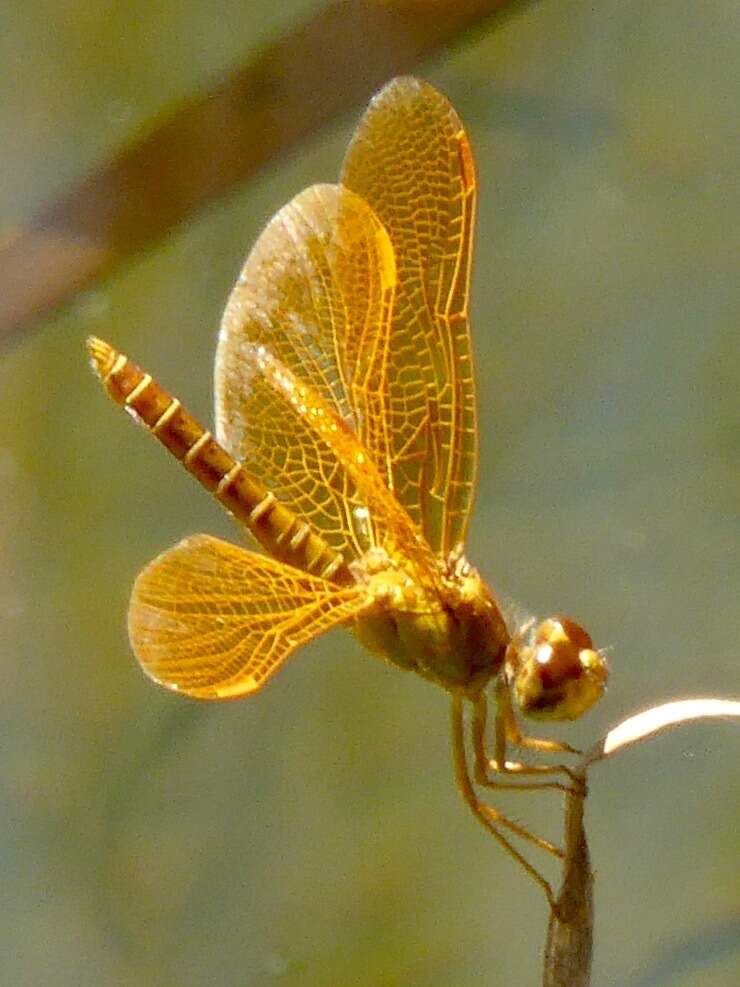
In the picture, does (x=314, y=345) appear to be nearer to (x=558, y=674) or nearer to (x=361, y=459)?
(x=361, y=459)

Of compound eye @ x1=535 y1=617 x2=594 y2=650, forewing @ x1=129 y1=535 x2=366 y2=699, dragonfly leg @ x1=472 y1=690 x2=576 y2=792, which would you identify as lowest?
forewing @ x1=129 y1=535 x2=366 y2=699

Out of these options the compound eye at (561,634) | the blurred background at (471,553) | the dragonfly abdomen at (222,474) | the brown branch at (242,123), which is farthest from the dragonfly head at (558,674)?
the brown branch at (242,123)

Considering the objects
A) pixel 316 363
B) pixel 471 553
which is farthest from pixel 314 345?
pixel 471 553

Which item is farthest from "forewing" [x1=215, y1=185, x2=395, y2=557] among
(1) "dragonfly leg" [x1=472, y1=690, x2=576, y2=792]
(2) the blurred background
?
(2) the blurred background

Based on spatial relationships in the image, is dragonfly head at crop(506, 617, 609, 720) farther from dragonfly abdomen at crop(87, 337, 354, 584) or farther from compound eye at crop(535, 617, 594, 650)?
dragonfly abdomen at crop(87, 337, 354, 584)

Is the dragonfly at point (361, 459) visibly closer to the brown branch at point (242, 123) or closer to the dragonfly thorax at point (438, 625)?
the dragonfly thorax at point (438, 625)
